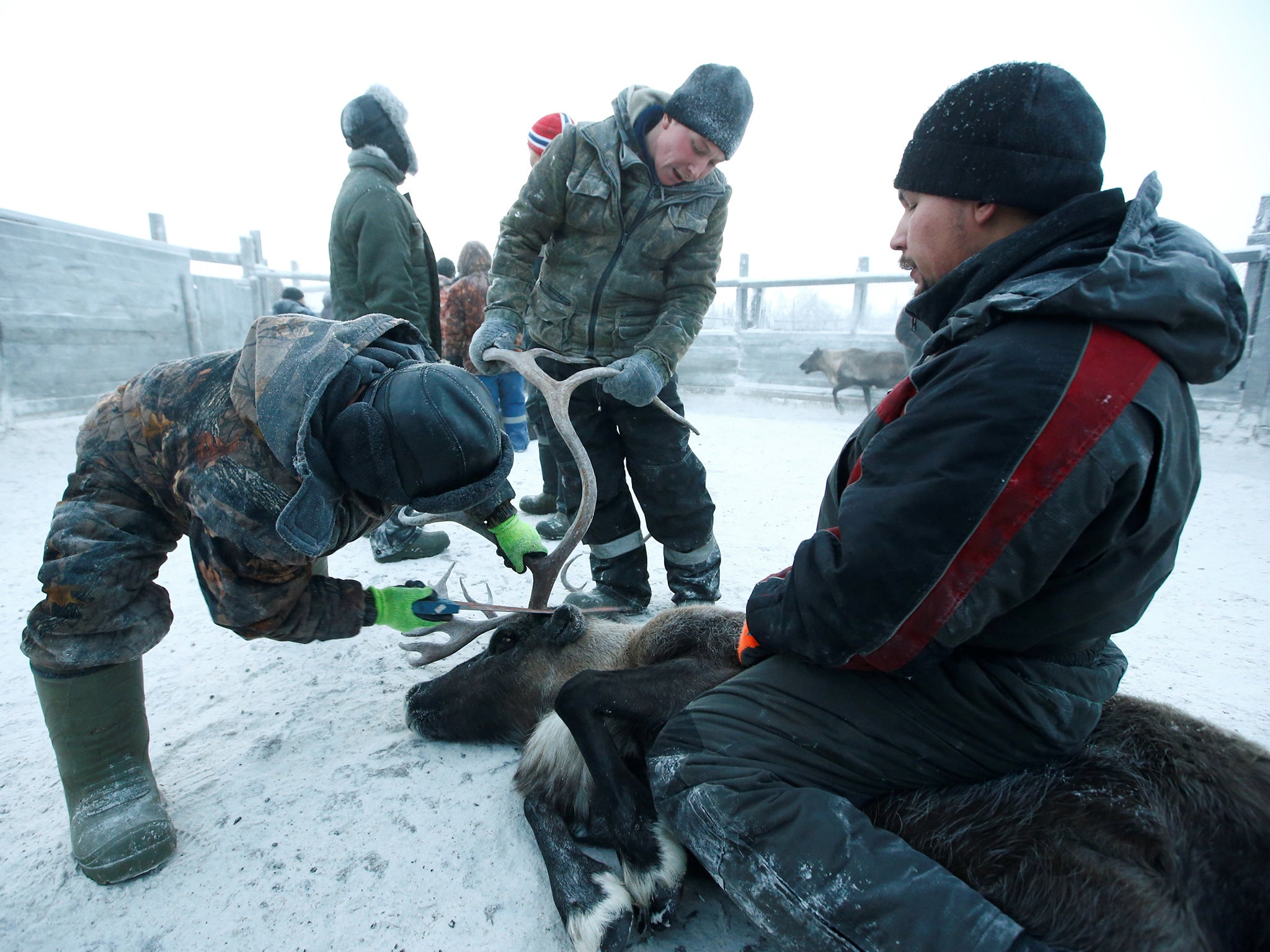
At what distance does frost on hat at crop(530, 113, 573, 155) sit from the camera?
178 inches

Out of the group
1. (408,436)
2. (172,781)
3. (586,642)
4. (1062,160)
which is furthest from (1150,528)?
(172,781)

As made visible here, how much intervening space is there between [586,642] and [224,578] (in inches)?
47.6

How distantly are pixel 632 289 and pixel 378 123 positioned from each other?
1.81 meters

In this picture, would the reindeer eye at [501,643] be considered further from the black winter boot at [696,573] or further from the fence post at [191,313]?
the fence post at [191,313]

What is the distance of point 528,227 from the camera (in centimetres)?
288

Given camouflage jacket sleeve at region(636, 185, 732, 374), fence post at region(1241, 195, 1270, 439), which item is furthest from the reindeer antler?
fence post at region(1241, 195, 1270, 439)

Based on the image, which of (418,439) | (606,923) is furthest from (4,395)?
(606,923)

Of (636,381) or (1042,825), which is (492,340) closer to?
(636,381)

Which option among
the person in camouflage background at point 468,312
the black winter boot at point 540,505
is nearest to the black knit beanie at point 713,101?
the black winter boot at point 540,505

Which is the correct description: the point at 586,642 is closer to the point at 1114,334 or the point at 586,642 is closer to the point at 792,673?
the point at 792,673

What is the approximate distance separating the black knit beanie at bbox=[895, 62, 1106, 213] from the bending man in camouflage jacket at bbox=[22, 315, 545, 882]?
46.7 inches

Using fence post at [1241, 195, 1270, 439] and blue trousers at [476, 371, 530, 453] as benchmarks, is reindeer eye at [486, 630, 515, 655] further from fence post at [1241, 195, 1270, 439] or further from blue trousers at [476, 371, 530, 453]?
fence post at [1241, 195, 1270, 439]

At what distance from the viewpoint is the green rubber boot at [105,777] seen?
167cm

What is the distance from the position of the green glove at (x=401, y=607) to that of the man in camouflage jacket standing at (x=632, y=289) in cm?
95
